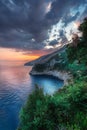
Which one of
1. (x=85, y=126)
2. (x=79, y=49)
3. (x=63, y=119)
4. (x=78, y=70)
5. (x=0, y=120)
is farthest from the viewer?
(x=0, y=120)

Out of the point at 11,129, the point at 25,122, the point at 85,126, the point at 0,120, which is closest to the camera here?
the point at 85,126

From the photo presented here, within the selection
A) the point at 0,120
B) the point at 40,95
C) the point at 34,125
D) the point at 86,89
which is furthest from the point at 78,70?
the point at 0,120

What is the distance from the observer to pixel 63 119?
17969mm

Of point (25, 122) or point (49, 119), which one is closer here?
point (49, 119)

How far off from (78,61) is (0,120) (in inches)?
1276

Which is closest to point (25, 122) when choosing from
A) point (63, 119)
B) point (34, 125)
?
point (34, 125)

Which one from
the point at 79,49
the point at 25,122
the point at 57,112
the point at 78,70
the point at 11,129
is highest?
the point at 79,49

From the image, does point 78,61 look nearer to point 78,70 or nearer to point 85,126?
point 78,70

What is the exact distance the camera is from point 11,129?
154ft

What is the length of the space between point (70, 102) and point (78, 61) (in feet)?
40.7

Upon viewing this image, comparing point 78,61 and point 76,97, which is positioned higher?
point 78,61

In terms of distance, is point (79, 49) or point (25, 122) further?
point (79, 49)

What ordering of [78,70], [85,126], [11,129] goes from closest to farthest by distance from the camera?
1. [85,126]
2. [78,70]
3. [11,129]

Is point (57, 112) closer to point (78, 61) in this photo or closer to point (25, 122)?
point (25, 122)
